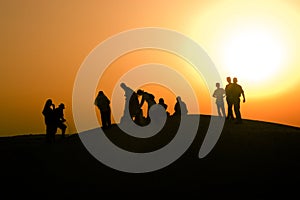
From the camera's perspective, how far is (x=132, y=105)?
25.3 meters

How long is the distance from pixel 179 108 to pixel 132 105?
18.2 feet

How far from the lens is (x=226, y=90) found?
84.4ft

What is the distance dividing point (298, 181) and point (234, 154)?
390 cm

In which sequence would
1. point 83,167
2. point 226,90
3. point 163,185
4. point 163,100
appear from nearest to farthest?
1. point 163,185
2. point 83,167
3. point 226,90
4. point 163,100

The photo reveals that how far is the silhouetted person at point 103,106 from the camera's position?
25.0 m

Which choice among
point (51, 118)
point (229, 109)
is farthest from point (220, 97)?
point (51, 118)

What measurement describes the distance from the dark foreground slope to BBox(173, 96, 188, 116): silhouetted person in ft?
25.4

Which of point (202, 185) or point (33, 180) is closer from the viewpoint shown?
point (202, 185)

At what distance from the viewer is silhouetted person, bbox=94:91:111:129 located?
25005 millimetres

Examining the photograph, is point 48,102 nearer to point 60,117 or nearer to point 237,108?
point 60,117

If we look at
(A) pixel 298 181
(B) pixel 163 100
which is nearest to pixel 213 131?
(B) pixel 163 100

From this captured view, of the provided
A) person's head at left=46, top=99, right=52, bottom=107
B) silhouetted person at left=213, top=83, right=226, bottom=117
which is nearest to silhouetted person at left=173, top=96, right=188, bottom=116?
silhouetted person at left=213, top=83, right=226, bottom=117

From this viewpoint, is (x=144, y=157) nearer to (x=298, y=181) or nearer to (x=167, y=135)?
(x=167, y=135)

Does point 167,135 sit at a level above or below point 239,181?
above
